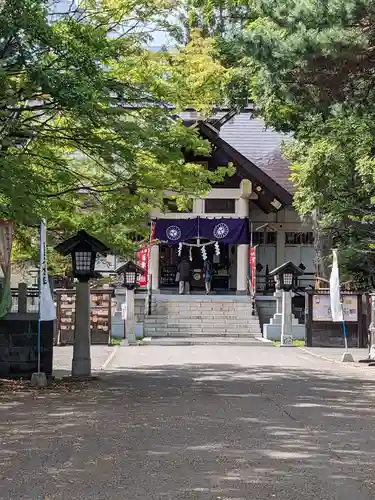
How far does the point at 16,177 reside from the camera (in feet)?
34.4

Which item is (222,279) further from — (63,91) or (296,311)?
(63,91)

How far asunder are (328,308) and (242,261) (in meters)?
7.82

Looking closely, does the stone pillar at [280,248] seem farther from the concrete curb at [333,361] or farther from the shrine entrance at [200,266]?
the concrete curb at [333,361]

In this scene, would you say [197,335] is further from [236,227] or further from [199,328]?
[236,227]

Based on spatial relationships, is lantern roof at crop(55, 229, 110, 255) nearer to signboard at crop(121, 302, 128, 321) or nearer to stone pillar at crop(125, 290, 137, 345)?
stone pillar at crop(125, 290, 137, 345)

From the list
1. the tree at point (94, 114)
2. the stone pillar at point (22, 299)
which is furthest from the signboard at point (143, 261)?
the stone pillar at point (22, 299)

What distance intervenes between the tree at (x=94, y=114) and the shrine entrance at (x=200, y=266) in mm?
15932

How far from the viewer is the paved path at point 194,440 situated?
567cm

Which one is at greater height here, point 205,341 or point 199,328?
point 199,328

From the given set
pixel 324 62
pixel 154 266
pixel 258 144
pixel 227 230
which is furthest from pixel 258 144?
pixel 324 62

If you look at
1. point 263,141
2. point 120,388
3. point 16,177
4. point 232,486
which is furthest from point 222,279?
point 232,486

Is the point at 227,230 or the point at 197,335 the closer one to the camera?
the point at 197,335

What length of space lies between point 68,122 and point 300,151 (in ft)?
34.1

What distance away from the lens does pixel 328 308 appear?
2256cm
